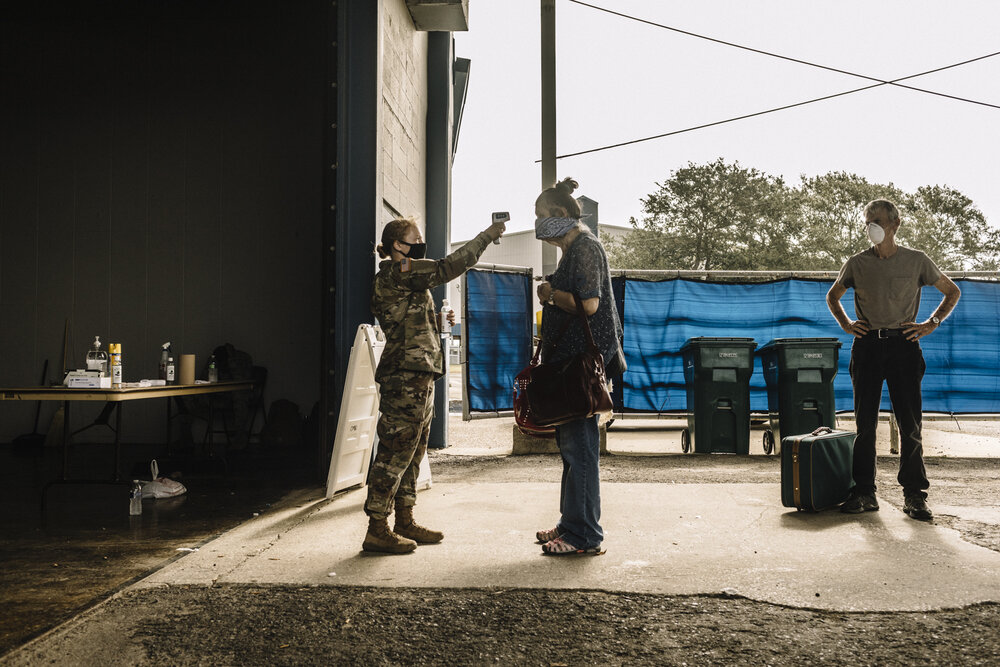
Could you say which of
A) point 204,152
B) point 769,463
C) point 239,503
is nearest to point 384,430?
point 239,503

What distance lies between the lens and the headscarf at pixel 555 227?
152 inches

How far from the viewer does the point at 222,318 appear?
9641 millimetres

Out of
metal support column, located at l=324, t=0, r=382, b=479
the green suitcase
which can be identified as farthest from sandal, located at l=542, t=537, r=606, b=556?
metal support column, located at l=324, t=0, r=382, b=479

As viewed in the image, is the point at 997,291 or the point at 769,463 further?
the point at 997,291

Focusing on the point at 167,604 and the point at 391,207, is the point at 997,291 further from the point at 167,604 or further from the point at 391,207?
the point at 167,604

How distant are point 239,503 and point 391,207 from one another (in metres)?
2.83

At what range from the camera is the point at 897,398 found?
4828 millimetres

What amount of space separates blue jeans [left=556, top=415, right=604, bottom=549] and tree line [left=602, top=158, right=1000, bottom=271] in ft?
137

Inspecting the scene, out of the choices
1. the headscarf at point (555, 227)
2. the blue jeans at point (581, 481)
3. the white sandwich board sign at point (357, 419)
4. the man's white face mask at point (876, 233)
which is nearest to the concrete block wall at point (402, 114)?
the white sandwich board sign at point (357, 419)

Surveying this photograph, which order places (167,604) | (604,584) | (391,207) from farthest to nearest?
(391,207) < (604,584) < (167,604)

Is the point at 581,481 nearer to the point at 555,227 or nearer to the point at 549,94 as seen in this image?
the point at 555,227

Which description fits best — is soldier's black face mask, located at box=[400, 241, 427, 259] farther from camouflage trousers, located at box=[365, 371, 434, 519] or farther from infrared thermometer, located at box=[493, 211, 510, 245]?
camouflage trousers, located at box=[365, 371, 434, 519]

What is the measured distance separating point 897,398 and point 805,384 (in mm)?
2891

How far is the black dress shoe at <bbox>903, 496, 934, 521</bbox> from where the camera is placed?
4687 mm
